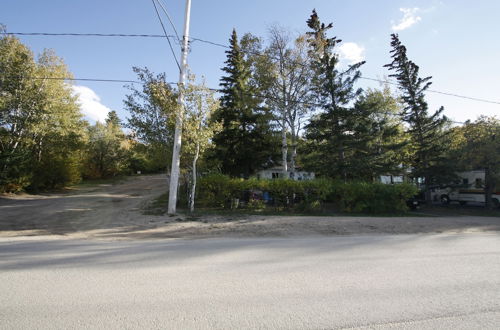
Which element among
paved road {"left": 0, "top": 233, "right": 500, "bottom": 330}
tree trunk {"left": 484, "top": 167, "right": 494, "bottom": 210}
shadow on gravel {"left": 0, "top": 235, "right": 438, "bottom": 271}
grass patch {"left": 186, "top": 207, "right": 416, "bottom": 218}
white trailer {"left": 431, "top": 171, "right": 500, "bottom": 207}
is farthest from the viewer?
white trailer {"left": 431, "top": 171, "right": 500, "bottom": 207}

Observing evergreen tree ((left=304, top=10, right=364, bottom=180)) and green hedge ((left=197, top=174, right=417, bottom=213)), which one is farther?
evergreen tree ((left=304, top=10, right=364, bottom=180))

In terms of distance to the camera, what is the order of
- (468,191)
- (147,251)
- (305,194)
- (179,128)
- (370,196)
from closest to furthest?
(147,251) → (179,128) → (305,194) → (370,196) → (468,191)

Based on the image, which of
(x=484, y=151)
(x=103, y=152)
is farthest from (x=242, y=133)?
(x=103, y=152)

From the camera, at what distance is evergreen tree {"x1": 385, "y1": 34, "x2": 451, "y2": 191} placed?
19297mm

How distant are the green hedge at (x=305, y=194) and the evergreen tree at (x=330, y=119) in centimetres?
323

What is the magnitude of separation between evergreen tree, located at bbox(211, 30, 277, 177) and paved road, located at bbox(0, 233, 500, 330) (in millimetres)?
14242

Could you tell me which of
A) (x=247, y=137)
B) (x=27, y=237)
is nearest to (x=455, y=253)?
(x=27, y=237)

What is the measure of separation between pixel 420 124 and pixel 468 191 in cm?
696

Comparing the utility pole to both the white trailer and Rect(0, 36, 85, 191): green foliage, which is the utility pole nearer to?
Rect(0, 36, 85, 191): green foliage

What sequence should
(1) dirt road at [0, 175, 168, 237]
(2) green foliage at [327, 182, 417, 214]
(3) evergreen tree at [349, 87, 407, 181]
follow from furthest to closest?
(3) evergreen tree at [349, 87, 407, 181] → (2) green foliage at [327, 182, 417, 214] → (1) dirt road at [0, 175, 168, 237]

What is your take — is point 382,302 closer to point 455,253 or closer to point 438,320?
point 438,320

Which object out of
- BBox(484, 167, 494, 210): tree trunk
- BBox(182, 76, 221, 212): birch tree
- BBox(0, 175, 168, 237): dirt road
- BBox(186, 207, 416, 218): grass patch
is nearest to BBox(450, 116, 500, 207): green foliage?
BBox(484, 167, 494, 210): tree trunk

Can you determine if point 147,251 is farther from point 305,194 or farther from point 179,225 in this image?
point 305,194

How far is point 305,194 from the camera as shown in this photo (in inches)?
562
